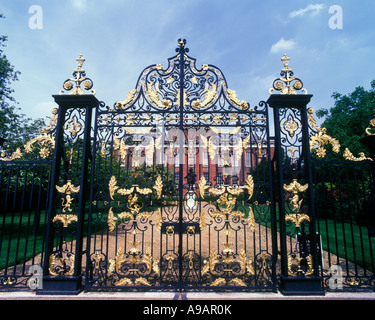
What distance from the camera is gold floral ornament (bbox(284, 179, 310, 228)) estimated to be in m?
4.04

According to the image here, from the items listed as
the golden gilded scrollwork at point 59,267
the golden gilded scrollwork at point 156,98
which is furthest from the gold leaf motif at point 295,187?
the golden gilded scrollwork at point 59,267

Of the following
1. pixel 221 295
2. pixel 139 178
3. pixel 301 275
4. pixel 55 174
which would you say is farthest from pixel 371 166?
pixel 55 174

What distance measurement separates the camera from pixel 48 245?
399 cm

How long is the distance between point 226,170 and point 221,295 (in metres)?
2.30

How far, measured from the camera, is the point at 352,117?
56.3ft

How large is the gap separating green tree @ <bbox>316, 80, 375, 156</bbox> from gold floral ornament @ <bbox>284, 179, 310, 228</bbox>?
13.8 meters

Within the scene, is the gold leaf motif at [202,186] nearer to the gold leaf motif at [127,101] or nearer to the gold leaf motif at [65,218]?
the gold leaf motif at [127,101]

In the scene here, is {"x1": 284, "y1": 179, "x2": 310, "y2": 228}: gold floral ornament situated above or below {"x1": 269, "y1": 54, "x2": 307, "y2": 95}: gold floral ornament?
below

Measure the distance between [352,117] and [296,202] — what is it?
58.0 ft

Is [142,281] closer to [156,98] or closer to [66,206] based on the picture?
[66,206]

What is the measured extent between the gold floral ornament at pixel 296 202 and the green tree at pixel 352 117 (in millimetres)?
13802

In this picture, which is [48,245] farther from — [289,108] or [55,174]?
[289,108]

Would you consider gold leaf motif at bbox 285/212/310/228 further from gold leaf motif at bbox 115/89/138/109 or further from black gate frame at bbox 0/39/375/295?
gold leaf motif at bbox 115/89/138/109

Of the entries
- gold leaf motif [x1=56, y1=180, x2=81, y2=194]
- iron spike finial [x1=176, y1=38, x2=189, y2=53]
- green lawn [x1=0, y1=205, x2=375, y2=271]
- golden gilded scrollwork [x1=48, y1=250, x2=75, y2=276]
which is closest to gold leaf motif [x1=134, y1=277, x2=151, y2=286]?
golden gilded scrollwork [x1=48, y1=250, x2=75, y2=276]
